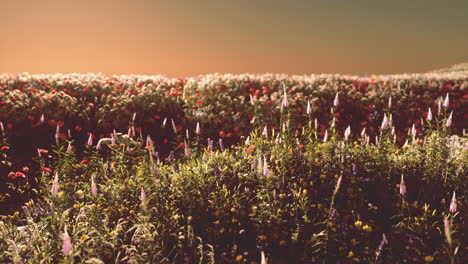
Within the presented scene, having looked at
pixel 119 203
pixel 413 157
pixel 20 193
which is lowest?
pixel 20 193

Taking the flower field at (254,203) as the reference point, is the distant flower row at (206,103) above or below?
above

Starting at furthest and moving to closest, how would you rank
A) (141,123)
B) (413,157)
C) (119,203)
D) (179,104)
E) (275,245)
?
(179,104) < (141,123) < (413,157) < (119,203) < (275,245)

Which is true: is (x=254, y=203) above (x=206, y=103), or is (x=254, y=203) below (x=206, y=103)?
below

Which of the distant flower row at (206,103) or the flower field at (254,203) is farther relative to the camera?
the distant flower row at (206,103)

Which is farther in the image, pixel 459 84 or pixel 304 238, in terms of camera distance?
pixel 459 84

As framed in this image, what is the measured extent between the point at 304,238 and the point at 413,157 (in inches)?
102

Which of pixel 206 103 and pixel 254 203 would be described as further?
pixel 206 103

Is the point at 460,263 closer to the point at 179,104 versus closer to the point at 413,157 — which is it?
the point at 413,157

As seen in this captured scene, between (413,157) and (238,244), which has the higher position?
(413,157)

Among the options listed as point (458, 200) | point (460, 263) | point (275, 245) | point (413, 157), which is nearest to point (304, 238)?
point (275, 245)

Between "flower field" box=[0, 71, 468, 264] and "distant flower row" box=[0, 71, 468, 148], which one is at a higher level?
"distant flower row" box=[0, 71, 468, 148]

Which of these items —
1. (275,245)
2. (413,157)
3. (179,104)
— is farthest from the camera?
(179,104)

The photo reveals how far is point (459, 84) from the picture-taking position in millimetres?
15617

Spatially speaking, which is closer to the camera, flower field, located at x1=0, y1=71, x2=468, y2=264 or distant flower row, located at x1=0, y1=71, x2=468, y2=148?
flower field, located at x1=0, y1=71, x2=468, y2=264
